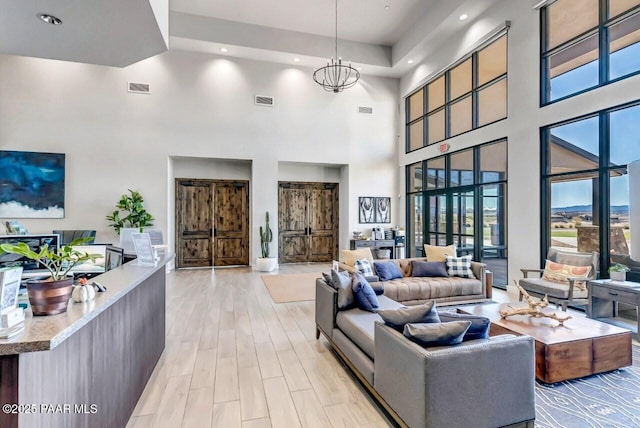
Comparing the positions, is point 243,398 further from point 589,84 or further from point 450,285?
point 589,84

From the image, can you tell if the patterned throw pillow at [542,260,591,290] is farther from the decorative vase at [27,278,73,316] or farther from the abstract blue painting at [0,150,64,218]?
the abstract blue painting at [0,150,64,218]

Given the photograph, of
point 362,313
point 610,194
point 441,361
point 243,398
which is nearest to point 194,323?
point 243,398

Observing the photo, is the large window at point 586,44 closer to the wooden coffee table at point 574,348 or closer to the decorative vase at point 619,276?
the decorative vase at point 619,276

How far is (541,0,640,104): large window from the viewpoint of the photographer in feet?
14.8

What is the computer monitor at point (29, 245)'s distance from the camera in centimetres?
299

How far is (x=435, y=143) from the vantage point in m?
8.39

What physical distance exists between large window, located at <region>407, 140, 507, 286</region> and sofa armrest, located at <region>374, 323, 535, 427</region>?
492 centimetres

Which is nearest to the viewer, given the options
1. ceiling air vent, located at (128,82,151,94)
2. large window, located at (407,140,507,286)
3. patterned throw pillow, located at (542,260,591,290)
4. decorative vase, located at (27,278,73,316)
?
decorative vase, located at (27,278,73,316)

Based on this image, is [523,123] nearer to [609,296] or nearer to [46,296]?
[609,296]

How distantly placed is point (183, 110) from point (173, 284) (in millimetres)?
4328

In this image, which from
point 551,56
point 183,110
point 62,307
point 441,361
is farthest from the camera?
point 183,110

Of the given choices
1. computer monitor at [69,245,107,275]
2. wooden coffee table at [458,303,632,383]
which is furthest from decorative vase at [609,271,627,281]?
computer monitor at [69,245,107,275]

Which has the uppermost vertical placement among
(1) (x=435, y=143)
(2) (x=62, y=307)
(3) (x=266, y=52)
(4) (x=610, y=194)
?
(3) (x=266, y=52)

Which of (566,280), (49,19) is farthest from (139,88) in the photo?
(566,280)
